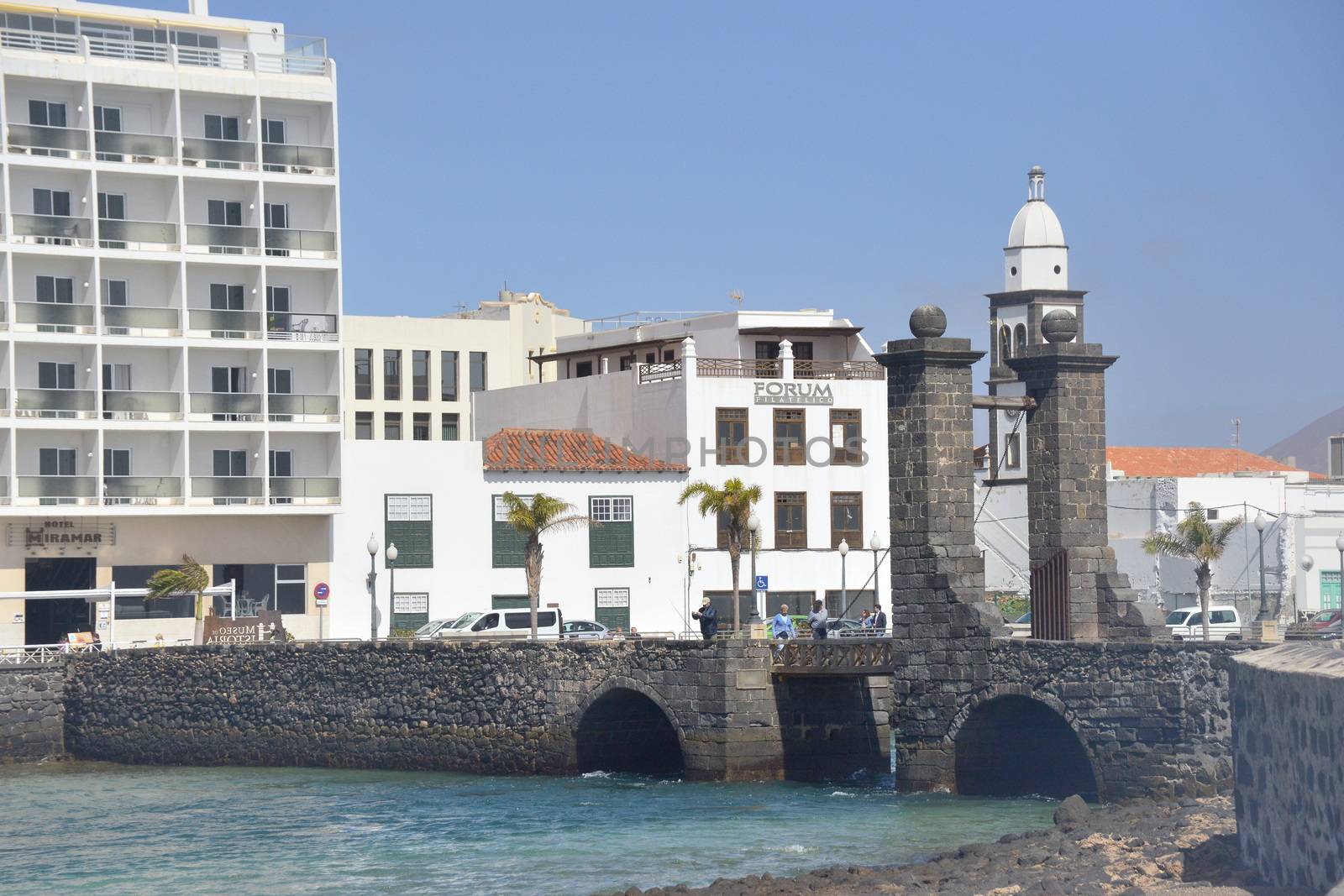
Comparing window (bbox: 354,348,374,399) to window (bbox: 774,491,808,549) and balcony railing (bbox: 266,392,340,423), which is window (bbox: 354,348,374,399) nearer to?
balcony railing (bbox: 266,392,340,423)

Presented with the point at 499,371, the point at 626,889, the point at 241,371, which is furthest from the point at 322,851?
the point at 499,371

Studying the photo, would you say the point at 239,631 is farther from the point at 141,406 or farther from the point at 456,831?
the point at 456,831

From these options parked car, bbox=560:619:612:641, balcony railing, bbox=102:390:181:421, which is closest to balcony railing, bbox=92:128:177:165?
balcony railing, bbox=102:390:181:421

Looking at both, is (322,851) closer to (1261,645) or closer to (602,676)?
(602,676)

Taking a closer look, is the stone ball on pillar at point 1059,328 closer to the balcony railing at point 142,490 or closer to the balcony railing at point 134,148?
the balcony railing at point 142,490

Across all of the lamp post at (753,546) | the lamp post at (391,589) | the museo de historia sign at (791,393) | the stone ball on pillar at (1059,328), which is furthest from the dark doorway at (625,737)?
the museo de historia sign at (791,393)

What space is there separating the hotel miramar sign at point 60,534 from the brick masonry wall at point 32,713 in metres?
4.97

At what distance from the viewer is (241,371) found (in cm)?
5303

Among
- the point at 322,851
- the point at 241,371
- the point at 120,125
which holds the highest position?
the point at 120,125

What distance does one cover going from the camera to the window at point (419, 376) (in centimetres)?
7412

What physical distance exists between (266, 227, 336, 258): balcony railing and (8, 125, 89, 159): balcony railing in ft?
16.9

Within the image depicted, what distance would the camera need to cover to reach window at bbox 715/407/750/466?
56250 millimetres

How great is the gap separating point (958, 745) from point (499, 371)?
42.1 meters

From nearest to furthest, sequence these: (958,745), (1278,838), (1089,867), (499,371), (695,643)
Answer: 1. (1278,838)
2. (1089,867)
3. (958,745)
4. (695,643)
5. (499,371)
